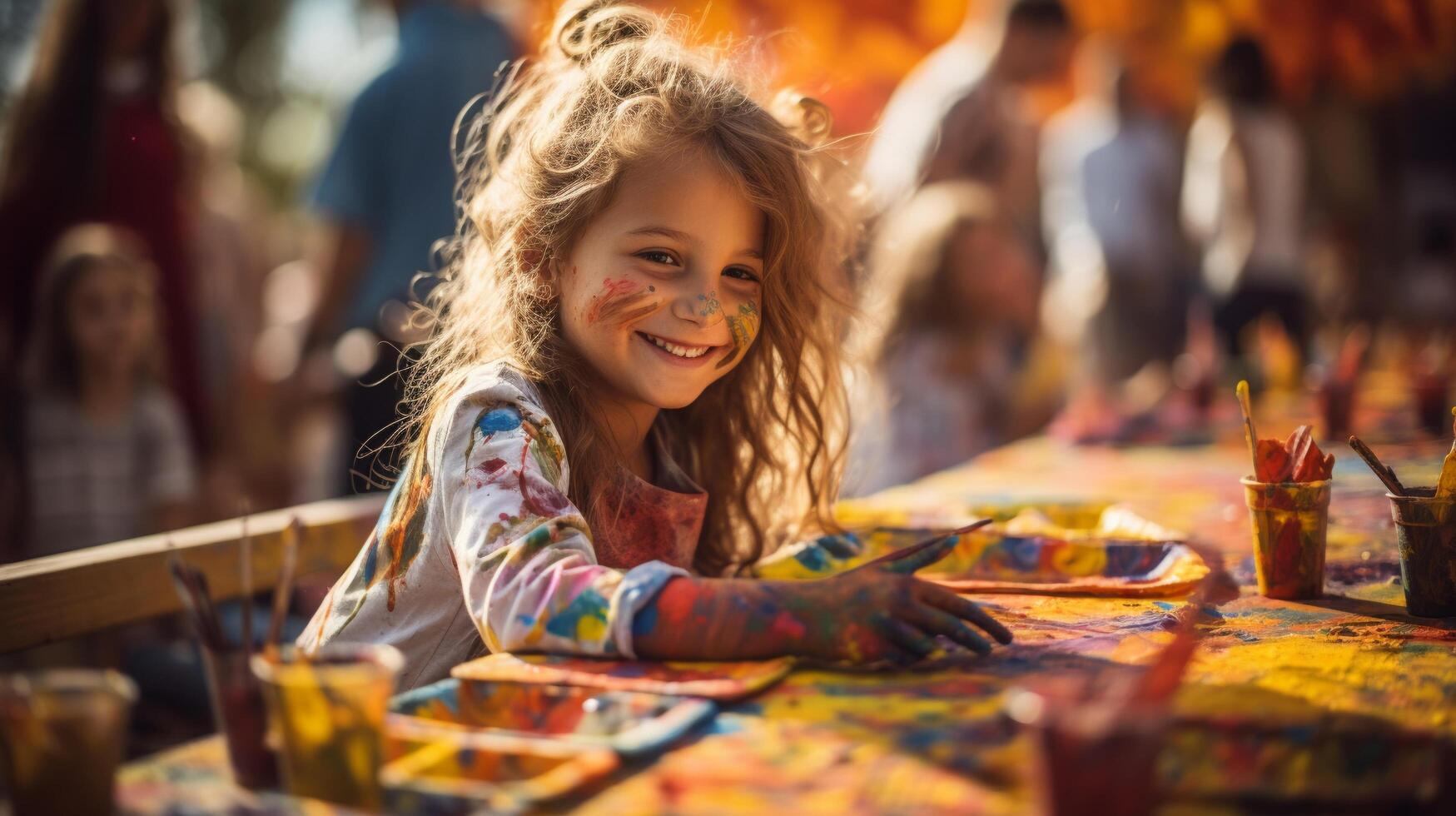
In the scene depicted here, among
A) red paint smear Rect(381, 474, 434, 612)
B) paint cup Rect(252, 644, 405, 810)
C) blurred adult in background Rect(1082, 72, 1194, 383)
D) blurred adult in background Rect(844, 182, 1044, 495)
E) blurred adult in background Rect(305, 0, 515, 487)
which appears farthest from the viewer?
blurred adult in background Rect(1082, 72, 1194, 383)

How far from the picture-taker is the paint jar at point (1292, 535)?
66.0 inches

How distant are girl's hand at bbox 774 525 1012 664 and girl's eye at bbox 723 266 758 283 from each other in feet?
2.16

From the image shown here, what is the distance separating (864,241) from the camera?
8.92 ft

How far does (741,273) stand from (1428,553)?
3.12ft

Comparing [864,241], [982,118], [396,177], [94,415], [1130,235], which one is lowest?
[94,415]

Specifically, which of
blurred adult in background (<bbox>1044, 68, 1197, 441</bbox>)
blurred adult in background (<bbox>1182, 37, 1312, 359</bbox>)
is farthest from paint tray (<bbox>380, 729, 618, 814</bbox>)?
blurred adult in background (<bbox>1044, 68, 1197, 441</bbox>)

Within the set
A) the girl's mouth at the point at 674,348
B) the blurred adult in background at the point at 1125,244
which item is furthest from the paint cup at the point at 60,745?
the blurred adult in background at the point at 1125,244

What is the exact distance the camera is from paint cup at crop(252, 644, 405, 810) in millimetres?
1008

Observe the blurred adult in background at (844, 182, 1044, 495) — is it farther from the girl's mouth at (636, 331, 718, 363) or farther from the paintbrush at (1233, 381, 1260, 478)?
the paintbrush at (1233, 381, 1260, 478)

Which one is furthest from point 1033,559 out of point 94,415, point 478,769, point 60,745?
point 94,415

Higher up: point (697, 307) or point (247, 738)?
point (697, 307)

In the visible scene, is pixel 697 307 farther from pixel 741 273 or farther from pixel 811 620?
pixel 811 620

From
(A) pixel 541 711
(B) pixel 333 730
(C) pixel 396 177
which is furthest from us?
(C) pixel 396 177

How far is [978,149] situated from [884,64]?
2994 mm
